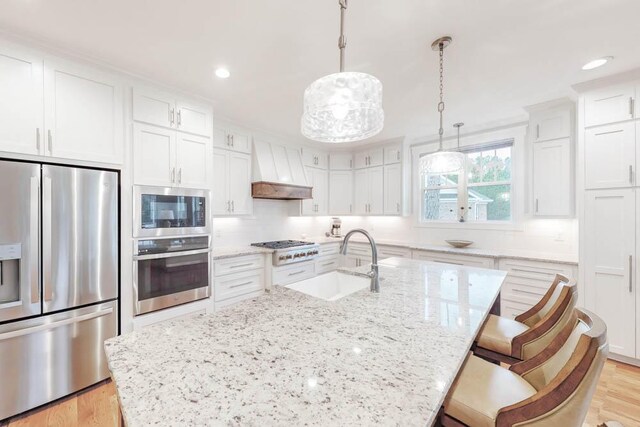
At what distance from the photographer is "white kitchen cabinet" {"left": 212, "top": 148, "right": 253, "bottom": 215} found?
3.28 meters

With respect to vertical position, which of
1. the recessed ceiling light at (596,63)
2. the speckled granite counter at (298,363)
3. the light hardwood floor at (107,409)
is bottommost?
the light hardwood floor at (107,409)

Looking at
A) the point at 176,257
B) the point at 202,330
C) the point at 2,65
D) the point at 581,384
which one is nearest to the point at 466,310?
the point at 581,384

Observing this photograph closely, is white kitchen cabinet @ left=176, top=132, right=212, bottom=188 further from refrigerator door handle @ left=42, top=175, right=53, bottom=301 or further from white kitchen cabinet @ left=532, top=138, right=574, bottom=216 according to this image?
white kitchen cabinet @ left=532, top=138, right=574, bottom=216

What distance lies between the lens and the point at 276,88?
2.56 metres

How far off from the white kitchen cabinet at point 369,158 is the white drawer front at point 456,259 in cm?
168

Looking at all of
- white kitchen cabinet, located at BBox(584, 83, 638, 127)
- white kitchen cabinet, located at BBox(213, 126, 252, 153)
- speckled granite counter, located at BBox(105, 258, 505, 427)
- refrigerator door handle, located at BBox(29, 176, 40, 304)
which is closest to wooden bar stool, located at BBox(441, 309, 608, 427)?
speckled granite counter, located at BBox(105, 258, 505, 427)

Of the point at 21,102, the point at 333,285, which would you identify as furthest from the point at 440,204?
the point at 21,102

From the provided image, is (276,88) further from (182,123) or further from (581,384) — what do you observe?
(581,384)

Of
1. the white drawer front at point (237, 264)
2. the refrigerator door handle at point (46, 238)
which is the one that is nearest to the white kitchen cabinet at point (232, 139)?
the white drawer front at point (237, 264)

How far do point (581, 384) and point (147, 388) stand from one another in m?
1.26

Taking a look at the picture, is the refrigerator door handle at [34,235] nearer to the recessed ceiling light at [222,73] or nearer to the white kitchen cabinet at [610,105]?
the recessed ceiling light at [222,73]

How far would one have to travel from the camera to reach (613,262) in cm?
239

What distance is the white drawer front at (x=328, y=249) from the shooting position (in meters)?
4.25

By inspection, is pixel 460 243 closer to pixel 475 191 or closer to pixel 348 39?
pixel 475 191
